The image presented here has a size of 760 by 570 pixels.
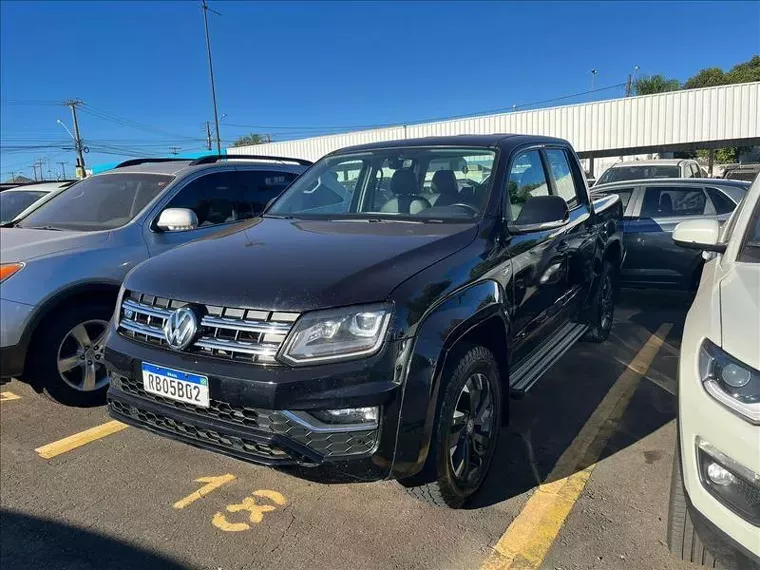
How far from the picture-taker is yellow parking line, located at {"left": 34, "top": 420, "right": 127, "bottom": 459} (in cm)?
361

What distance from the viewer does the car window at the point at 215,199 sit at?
4.89 m

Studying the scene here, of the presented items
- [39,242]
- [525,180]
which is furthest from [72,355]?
[525,180]

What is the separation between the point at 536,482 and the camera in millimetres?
3066

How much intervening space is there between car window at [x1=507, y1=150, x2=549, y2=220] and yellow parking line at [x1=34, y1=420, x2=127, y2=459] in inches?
119

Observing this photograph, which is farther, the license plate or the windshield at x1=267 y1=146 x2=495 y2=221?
the windshield at x1=267 y1=146 x2=495 y2=221

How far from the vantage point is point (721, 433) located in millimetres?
1787

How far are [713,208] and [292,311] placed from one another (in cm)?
649

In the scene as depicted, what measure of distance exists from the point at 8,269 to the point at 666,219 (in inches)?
271

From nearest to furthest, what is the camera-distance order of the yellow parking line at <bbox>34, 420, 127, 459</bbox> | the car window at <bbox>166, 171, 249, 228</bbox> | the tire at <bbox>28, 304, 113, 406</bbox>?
the yellow parking line at <bbox>34, 420, 127, 459</bbox>
the tire at <bbox>28, 304, 113, 406</bbox>
the car window at <bbox>166, 171, 249, 228</bbox>

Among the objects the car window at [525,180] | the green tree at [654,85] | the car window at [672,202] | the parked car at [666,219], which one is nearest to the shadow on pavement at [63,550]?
the car window at [525,180]

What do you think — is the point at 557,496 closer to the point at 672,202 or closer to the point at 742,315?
the point at 742,315

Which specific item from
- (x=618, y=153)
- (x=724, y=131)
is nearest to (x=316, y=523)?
(x=724, y=131)

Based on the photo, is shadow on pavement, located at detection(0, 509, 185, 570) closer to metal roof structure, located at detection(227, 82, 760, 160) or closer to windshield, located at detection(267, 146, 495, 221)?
windshield, located at detection(267, 146, 495, 221)

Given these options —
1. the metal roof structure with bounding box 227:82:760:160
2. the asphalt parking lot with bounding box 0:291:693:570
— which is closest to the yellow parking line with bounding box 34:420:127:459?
the asphalt parking lot with bounding box 0:291:693:570
